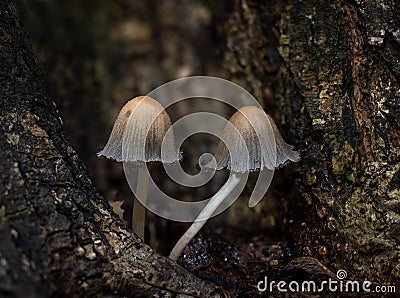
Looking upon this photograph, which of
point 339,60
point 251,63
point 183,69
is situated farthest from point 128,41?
point 339,60

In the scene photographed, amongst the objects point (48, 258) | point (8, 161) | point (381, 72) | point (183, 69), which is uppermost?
point (183, 69)

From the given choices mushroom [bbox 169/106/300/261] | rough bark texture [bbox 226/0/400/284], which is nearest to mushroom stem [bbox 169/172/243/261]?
mushroom [bbox 169/106/300/261]

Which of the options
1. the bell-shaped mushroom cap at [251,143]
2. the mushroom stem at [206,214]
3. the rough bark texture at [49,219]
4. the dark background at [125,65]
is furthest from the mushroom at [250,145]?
the dark background at [125,65]

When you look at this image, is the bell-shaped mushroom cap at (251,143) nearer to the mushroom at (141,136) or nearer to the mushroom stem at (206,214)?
the mushroom stem at (206,214)

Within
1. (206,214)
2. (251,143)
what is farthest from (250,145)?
(206,214)

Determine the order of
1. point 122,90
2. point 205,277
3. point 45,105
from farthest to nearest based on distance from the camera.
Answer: point 122,90 → point 205,277 → point 45,105

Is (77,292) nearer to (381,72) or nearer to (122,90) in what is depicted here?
(381,72)
